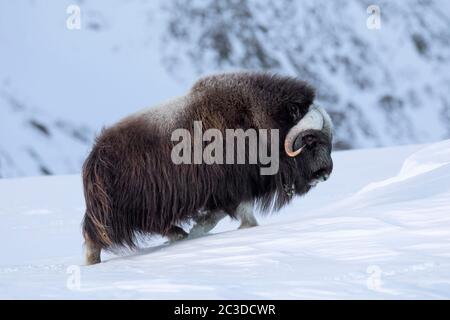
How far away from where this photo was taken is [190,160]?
4414 mm

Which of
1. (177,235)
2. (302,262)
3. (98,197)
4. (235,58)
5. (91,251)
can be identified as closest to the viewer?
(302,262)

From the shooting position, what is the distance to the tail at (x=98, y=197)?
4.36 meters

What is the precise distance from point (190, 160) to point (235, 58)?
20317 millimetres

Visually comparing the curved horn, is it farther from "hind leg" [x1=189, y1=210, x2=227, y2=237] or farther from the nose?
"hind leg" [x1=189, y1=210, x2=227, y2=237]

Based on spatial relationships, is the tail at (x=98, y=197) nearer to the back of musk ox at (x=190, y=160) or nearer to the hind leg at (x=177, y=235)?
the back of musk ox at (x=190, y=160)

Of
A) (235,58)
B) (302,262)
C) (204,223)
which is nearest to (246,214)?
(204,223)

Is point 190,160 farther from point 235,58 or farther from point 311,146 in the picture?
point 235,58

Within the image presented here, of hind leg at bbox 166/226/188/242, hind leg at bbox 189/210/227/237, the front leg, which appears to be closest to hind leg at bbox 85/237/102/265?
hind leg at bbox 166/226/188/242

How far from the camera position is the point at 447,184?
4480 millimetres

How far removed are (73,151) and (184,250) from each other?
58.5ft

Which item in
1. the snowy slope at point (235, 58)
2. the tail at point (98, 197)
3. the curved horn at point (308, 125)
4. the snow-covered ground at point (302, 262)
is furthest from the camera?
the snowy slope at point (235, 58)


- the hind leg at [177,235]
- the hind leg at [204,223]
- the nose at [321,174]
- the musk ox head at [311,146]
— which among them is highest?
the musk ox head at [311,146]

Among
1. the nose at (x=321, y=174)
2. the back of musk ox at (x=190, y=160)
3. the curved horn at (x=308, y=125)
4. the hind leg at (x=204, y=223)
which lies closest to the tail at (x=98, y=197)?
the back of musk ox at (x=190, y=160)

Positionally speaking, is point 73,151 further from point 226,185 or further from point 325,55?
point 226,185
